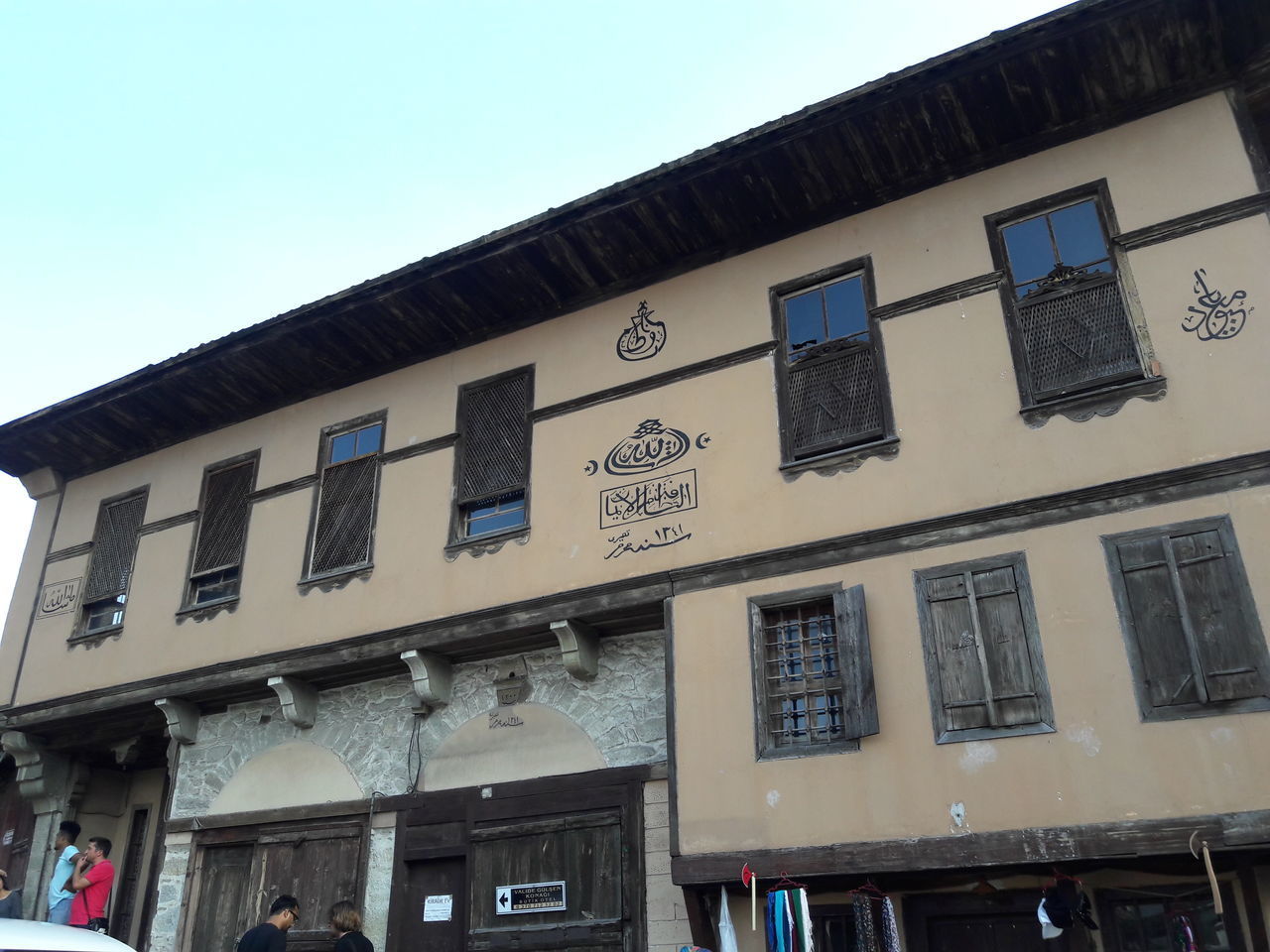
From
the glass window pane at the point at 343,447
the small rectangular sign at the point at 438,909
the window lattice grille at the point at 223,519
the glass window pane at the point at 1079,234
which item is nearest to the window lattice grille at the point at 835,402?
the glass window pane at the point at 1079,234

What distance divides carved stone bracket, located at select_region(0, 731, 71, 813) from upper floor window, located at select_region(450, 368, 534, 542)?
6586 millimetres

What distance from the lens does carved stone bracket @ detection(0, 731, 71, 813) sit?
1341 centimetres

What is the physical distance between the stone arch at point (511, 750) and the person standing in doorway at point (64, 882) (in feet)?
13.1

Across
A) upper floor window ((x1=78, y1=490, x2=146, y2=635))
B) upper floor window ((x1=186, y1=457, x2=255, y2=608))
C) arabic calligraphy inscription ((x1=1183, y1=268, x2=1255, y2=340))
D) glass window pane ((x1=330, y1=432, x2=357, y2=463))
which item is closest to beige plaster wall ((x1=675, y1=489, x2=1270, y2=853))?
arabic calligraphy inscription ((x1=1183, y1=268, x2=1255, y2=340))

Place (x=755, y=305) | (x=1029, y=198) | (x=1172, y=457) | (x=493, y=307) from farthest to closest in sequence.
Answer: (x=493, y=307) < (x=755, y=305) < (x=1029, y=198) < (x=1172, y=457)

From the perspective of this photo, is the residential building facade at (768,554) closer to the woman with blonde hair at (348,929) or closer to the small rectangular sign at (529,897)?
the small rectangular sign at (529,897)

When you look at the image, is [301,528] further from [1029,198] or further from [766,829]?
[1029,198]

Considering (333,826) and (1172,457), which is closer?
(1172,457)

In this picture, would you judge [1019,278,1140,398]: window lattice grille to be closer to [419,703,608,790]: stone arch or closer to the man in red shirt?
[419,703,608,790]: stone arch

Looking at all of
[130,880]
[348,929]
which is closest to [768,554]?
[348,929]

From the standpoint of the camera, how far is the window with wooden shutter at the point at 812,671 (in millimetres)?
8211

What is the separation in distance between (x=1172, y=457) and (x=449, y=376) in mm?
7163

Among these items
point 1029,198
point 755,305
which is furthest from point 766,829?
point 1029,198

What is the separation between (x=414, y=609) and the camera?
35.6ft
